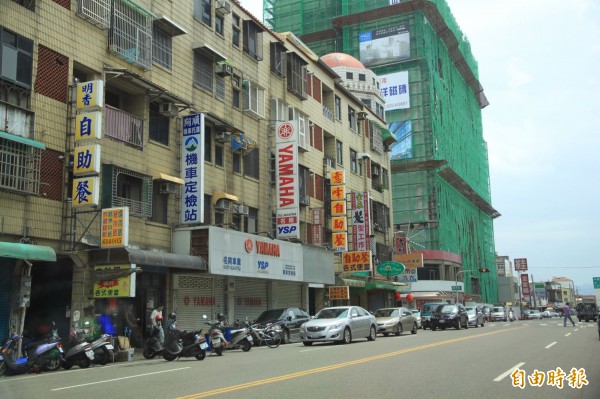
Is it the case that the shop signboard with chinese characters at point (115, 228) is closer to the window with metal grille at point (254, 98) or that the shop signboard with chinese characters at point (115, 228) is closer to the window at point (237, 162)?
the window at point (237, 162)

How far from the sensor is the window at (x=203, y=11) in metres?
26.8

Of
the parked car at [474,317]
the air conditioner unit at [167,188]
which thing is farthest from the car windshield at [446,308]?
the air conditioner unit at [167,188]

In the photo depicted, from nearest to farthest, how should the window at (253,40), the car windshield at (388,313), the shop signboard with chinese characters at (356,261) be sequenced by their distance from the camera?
the car windshield at (388,313) → the window at (253,40) → the shop signboard with chinese characters at (356,261)

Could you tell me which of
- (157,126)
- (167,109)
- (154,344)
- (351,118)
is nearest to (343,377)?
(154,344)

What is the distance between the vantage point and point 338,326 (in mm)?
21484

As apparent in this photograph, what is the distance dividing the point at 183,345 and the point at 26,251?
4817 mm

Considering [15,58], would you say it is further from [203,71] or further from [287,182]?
[287,182]

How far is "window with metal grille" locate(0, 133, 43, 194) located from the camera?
1686 centimetres

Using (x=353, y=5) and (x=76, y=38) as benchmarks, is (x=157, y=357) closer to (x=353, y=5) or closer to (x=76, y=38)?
(x=76, y=38)

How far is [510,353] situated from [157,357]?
34.0ft

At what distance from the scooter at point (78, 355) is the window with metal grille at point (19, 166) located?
4523 mm

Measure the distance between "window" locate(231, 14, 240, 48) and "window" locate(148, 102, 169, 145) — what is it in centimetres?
739

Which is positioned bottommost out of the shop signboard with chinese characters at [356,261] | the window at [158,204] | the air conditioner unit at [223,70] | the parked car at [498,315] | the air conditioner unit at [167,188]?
the parked car at [498,315]

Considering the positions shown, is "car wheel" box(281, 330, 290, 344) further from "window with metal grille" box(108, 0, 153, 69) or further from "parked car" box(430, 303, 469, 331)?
"parked car" box(430, 303, 469, 331)
